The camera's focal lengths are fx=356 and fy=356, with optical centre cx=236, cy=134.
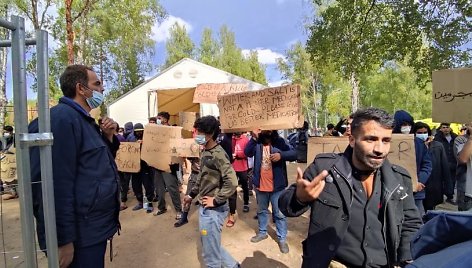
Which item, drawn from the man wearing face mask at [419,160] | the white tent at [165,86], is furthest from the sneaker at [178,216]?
the white tent at [165,86]

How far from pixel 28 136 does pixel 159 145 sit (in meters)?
4.96

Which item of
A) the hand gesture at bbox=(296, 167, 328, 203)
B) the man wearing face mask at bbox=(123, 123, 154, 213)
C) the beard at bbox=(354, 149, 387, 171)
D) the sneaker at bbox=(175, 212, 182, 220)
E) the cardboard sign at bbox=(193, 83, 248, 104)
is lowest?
the sneaker at bbox=(175, 212, 182, 220)

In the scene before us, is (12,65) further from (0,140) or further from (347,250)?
(347,250)

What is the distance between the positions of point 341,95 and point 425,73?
3168cm

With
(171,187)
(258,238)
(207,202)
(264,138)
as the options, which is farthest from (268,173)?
(171,187)

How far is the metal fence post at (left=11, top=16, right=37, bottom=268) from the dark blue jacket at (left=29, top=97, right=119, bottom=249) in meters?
0.50

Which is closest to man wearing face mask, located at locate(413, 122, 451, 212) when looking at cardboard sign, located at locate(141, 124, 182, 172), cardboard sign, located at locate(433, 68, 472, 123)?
cardboard sign, located at locate(433, 68, 472, 123)

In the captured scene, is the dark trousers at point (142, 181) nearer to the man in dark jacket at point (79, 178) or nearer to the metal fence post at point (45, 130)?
the man in dark jacket at point (79, 178)

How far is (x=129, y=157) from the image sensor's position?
7.18m

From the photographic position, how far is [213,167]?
12.0ft

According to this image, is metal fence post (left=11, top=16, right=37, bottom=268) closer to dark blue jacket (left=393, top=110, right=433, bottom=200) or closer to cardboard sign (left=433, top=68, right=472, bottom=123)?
cardboard sign (left=433, top=68, right=472, bottom=123)

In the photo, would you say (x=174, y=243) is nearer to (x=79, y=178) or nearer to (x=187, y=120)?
(x=79, y=178)

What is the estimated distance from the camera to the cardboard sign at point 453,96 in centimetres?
348

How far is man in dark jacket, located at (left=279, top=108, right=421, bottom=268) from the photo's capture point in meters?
2.01
